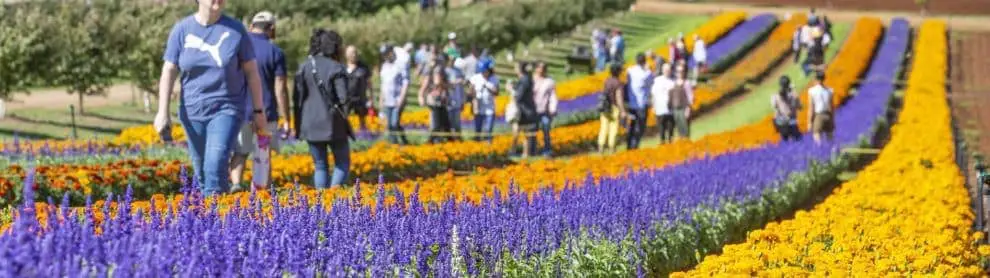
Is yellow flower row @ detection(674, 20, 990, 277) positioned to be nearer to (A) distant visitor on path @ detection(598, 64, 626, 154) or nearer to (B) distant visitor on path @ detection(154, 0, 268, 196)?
(B) distant visitor on path @ detection(154, 0, 268, 196)

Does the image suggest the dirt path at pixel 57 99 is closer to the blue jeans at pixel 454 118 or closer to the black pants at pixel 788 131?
the blue jeans at pixel 454 118

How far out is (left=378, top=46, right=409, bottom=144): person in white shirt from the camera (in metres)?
23.6

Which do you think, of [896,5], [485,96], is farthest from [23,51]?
[896,5]

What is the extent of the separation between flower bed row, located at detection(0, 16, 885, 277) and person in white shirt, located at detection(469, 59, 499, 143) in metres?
11.2

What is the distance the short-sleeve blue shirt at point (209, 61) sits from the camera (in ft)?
35.2

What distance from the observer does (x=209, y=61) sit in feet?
35.4

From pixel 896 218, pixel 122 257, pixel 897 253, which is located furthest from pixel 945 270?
pixel 122 257

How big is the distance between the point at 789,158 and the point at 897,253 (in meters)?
9.45

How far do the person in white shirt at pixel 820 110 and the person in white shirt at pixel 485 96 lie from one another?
4157 millimetres

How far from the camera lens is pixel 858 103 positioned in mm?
33000

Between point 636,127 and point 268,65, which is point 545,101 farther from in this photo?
point 268,65

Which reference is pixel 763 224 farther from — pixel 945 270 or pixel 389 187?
pixel 945 270

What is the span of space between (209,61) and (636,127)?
1440 centimetres

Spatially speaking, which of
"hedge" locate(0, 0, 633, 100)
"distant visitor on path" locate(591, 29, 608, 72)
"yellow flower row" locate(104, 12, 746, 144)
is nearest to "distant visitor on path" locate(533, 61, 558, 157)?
"yellow flower row" locate(104, 12, 746, 144)
